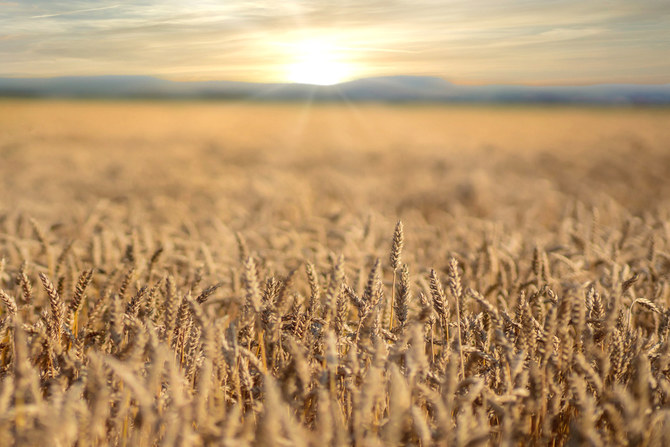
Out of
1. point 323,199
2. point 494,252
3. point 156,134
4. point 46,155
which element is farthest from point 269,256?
point 156,134

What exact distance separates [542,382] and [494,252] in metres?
1.54

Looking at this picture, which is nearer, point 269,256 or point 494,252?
point 494,252

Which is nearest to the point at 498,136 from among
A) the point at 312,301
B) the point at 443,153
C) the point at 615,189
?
the point at 443,153

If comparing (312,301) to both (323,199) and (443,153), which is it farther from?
(443,153)

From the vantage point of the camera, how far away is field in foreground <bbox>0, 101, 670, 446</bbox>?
48.9 inches

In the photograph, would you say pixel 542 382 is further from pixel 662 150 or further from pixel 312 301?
pixel 662 150

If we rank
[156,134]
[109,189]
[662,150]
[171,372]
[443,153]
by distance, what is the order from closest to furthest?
1. [171,372]
2. [109,189]
3. [662,150]
4. [443,153]
5. [156,134]

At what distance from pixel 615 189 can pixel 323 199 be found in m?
4.23

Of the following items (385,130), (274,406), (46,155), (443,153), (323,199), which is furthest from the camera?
(385,130)

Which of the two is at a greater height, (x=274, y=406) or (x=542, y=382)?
(x=274, y=406)

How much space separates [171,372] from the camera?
1.13 m

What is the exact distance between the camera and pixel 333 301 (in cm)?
159

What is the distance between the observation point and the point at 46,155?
33.9 ft

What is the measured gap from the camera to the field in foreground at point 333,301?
4.07ft
